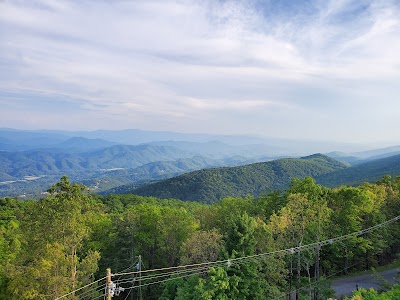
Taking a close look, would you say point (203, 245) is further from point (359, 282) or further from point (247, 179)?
point (247, 179)

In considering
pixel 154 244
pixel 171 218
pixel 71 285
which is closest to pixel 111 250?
pixel 154 244

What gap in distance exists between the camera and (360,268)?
29375mm

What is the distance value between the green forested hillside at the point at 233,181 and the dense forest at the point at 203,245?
307 ft

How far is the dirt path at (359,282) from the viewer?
80.4 ft

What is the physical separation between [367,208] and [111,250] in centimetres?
2344

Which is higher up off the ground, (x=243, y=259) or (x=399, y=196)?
(x=399, y=196)

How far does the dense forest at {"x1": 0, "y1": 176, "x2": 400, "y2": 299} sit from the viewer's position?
1565 cm

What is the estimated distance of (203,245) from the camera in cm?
2031

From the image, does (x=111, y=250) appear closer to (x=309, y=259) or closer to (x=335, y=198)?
(x=309, y=259)

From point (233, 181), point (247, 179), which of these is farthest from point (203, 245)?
point (247, 179)

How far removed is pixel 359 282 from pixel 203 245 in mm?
15577

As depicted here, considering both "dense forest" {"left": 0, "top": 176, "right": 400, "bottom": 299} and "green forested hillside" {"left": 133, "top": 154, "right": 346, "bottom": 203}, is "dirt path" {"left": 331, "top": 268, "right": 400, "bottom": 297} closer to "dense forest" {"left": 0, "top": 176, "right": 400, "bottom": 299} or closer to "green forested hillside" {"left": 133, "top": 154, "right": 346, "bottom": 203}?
"dense forest" {"left": 0, "top": 176, "right": 400, "bottom": 299}

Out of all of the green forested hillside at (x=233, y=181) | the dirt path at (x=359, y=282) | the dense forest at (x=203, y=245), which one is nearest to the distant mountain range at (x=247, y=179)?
the green forested hillside at (x=233, y=181)

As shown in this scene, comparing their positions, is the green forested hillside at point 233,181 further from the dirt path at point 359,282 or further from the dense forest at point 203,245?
the dirt path at point 359,282
